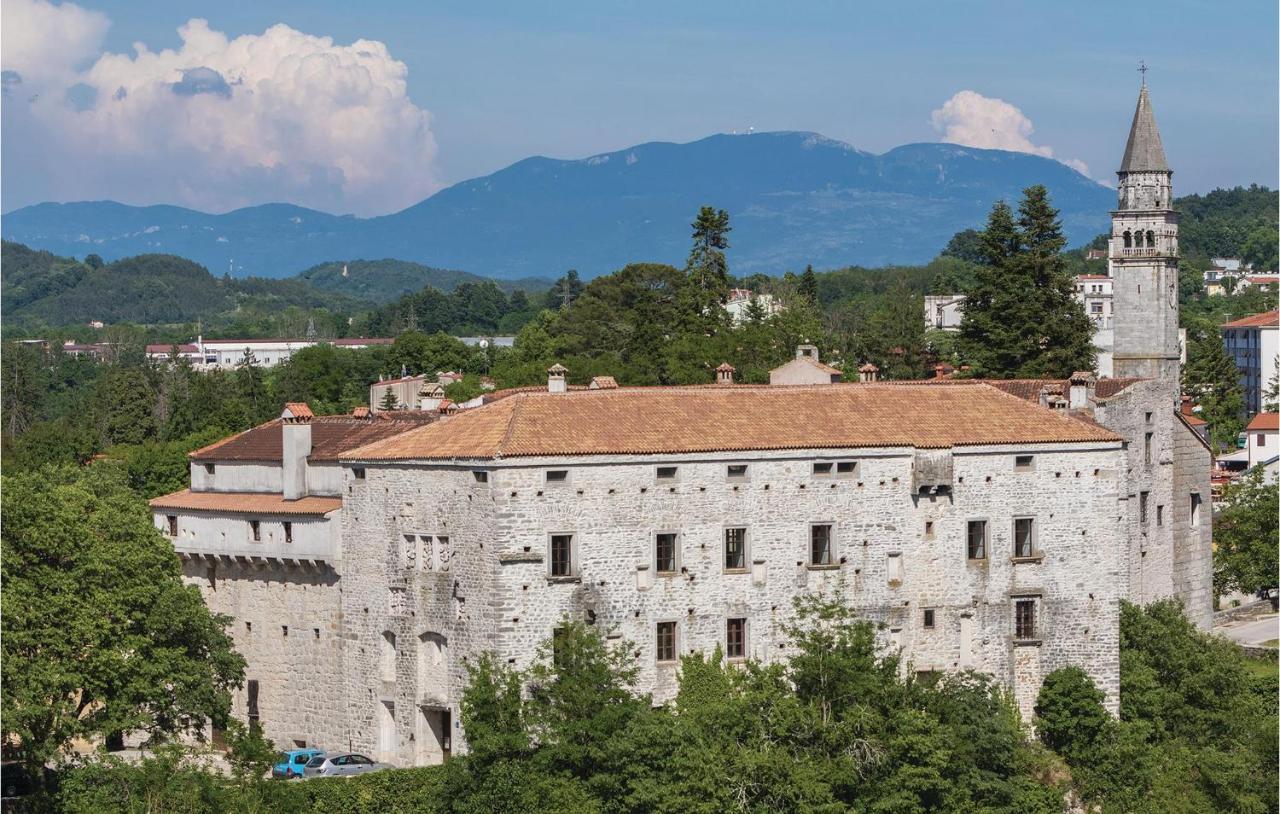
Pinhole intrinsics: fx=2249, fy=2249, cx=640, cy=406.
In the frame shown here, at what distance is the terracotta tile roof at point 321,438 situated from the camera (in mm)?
63531

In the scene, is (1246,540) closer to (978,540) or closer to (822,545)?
(978,540)

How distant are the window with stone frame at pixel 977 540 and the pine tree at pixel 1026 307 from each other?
2944 centimetres

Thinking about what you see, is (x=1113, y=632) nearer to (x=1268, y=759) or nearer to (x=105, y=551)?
(x=1268, y=759)

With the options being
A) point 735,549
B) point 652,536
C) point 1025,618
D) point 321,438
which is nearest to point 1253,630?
point 1025,618

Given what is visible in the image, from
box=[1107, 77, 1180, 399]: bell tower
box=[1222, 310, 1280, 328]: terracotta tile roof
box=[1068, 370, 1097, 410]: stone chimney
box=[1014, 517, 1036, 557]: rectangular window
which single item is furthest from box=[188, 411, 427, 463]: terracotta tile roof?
box=[1222, 310, 1280, 328]: terracotta tile roof

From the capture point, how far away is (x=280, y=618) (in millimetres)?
62875

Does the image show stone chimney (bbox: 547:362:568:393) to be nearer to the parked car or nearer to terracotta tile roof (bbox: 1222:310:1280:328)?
the parked car

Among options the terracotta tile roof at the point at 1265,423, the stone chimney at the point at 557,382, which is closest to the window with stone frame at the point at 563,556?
the stone chimney at the point at 557,382

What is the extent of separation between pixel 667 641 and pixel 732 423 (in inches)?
247

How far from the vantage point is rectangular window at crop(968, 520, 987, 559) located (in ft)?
197

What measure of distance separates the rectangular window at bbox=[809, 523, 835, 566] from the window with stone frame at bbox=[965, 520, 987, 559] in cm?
418

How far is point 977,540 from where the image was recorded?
60188 millimetres

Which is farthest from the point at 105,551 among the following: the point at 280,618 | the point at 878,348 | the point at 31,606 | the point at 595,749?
the point at 878,348

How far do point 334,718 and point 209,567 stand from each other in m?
7.19
